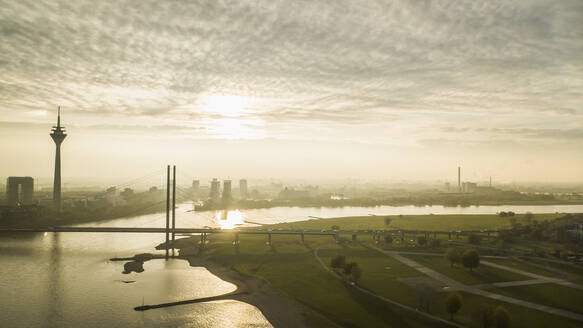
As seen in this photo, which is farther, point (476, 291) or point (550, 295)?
point (476, 291)

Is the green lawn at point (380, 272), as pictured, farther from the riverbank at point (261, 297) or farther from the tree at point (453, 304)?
the riverbank at point (261, 297)

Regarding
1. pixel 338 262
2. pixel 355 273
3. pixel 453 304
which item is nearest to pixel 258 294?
pixel 338 262

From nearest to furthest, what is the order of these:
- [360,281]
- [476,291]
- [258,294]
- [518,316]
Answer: [518,316] < [476,291] < [258,294] < [360,281]

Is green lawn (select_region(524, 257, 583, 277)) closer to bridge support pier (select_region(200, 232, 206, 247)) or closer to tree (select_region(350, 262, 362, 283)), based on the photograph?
tree (select_region(350, 262, 362, 283))

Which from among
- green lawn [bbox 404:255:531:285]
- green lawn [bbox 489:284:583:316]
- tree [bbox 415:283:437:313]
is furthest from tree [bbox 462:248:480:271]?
tree [bbox 415:283:437:313]

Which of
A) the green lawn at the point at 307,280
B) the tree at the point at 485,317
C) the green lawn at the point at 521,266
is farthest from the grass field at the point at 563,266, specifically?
the green lawn at the point at 307,280

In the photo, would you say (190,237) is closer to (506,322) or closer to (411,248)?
(411,248)

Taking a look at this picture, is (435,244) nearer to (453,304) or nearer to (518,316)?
(518,316)
